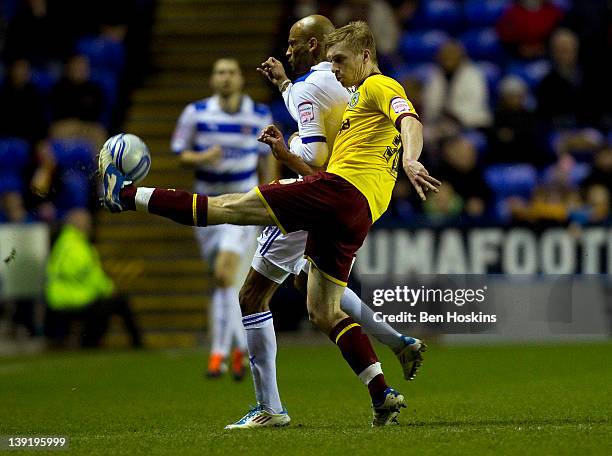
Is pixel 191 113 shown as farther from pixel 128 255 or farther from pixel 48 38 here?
pixel 48 38

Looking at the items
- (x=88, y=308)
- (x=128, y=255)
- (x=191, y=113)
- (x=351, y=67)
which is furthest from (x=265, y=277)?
(x=128, y=255)

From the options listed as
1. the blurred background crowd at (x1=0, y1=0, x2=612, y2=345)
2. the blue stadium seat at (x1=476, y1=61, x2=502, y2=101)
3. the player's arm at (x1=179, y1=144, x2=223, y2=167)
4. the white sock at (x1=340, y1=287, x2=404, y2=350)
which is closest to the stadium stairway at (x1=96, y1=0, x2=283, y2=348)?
the blurred background crowd at (x1=0, y1=0, x2=612, y2=345)

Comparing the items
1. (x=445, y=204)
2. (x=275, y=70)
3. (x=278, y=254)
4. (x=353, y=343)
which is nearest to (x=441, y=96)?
(x=445, y=204)

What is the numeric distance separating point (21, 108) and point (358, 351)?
35.6 ft

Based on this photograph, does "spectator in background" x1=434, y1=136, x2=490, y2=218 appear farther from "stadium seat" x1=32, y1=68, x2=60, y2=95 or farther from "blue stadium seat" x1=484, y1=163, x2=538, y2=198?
"stadium seat" x1=32, y1=68, x2=60, y2=95

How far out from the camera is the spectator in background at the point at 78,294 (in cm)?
1453

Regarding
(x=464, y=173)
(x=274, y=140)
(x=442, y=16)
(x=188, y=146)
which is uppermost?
(x=442, y=16)

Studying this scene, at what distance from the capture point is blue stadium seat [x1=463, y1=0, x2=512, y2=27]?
57.9 ft

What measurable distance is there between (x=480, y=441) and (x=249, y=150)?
5736 millimetres

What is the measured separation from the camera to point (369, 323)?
305 inches

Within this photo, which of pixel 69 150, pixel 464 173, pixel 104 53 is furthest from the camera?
pixel 104 53

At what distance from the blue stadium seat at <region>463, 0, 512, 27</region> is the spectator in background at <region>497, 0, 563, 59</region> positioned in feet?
1.45

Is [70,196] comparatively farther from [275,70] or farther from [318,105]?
[318,105]

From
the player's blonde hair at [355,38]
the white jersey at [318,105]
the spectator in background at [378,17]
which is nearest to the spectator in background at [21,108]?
the spectator in background at [378,17]
